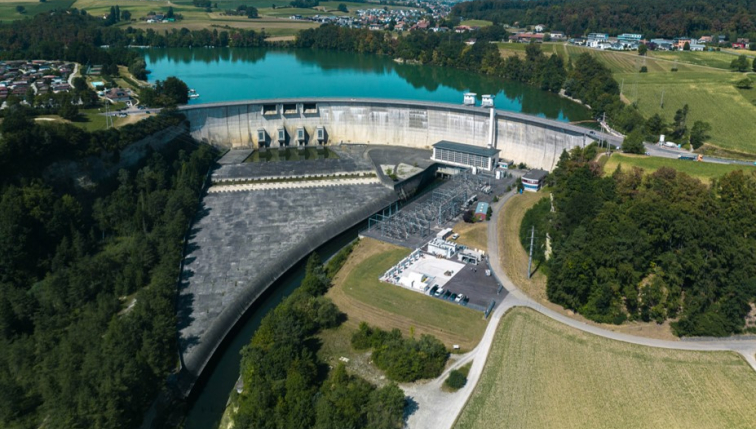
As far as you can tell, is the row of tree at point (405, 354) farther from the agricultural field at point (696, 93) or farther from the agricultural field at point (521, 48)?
the agricultural field at point (521, 48)

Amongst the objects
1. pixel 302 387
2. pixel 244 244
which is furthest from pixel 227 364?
pixel 244 244

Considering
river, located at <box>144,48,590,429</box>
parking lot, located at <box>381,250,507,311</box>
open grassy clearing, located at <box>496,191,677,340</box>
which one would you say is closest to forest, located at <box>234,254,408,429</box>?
parking lot, located at <box>381,250,507,311</box>

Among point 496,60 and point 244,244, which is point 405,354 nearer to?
point 244,244

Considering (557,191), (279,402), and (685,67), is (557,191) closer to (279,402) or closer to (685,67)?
(279,402)

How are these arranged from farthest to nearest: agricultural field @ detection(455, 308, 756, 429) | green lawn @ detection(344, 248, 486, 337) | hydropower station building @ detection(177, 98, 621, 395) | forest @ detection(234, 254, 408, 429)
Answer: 1. hydropower station building @ detection(177, 98, 621, 395)
2. green lawn @ detection(344, 248, 486, 337)
3. agricultural field @ detection(455, 308, 756, 429)
4. forest @ detection(234, 254, 408, 429)

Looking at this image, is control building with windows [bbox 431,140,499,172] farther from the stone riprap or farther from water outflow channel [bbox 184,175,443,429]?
water outflow channel [bbox 184,175,443,429]

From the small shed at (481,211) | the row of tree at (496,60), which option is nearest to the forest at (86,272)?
the small shed at (481,211)

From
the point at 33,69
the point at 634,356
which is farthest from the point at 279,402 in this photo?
the point at 33,69
